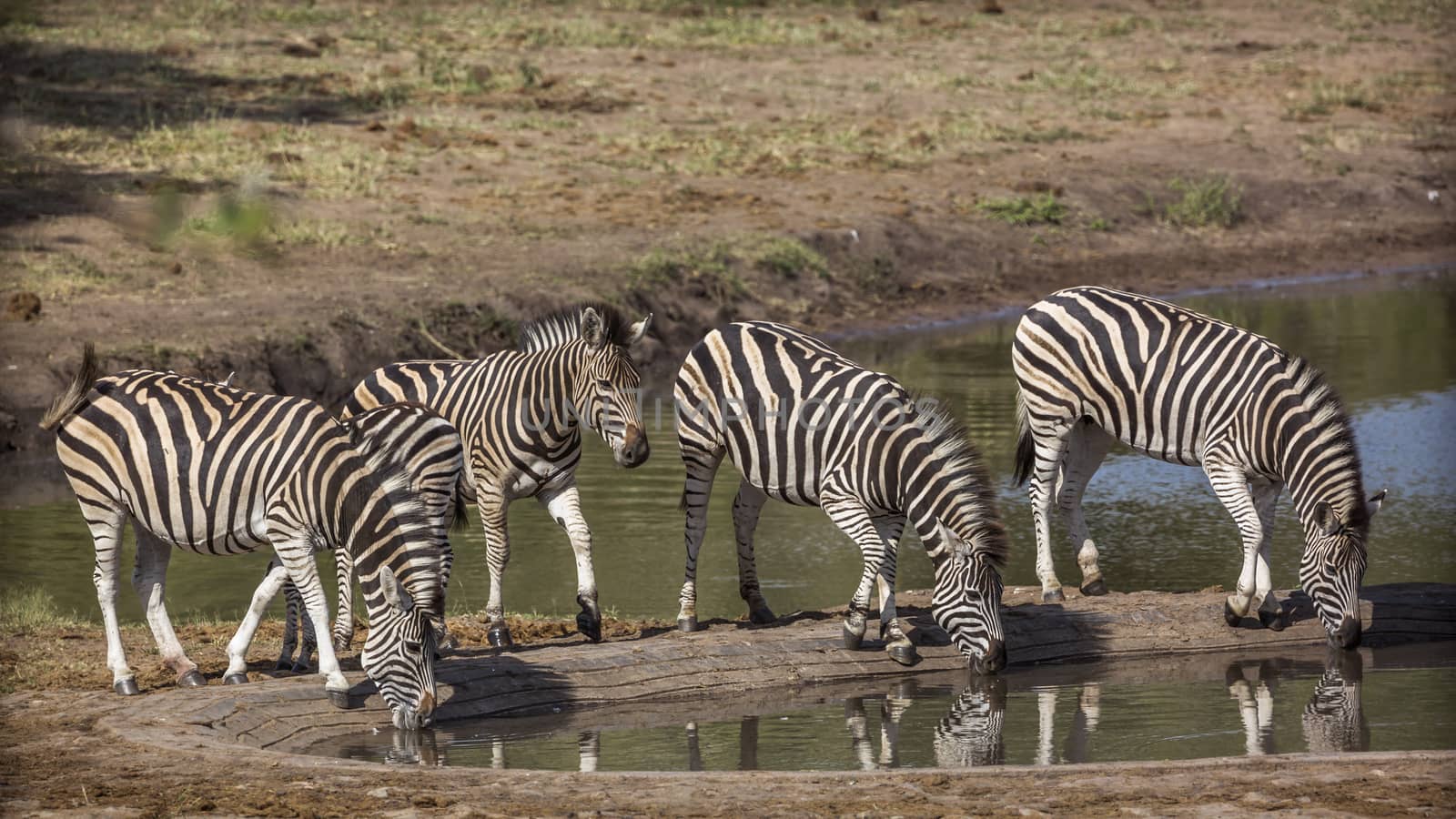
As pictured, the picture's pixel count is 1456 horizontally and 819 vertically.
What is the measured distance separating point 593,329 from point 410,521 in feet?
6.72

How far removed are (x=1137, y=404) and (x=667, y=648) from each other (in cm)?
344

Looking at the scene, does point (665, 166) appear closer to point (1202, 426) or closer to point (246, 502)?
point (1202, 426)

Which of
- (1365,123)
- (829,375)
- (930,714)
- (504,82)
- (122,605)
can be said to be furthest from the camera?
(1365,123)

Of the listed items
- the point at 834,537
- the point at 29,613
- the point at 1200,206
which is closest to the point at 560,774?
the point at 29,613

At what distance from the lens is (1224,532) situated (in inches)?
578

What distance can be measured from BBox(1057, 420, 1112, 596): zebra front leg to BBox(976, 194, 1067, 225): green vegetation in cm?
1289

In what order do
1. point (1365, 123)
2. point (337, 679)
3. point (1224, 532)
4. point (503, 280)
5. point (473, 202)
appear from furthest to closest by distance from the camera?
point (1365, 123) < point (473, 202) < point (503, 280) < point (1224, 532) < point (337, 679)

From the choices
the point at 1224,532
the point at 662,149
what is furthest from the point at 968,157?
the point at 1224,532

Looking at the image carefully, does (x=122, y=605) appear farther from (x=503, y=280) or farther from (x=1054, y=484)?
(x=503, y=280)

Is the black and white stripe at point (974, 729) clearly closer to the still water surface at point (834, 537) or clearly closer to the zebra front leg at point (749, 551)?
the zebra front leg at point (749, 551)

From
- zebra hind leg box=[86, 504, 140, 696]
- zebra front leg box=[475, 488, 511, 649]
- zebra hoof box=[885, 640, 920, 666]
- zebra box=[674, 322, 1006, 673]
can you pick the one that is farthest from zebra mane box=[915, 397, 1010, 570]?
zebra hind leg box=[86, 504, 140, 696]

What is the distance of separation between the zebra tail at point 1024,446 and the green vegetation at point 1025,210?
1275cm

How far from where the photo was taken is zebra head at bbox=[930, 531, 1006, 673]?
9773 millimetres

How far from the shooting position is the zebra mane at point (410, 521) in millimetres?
8750
